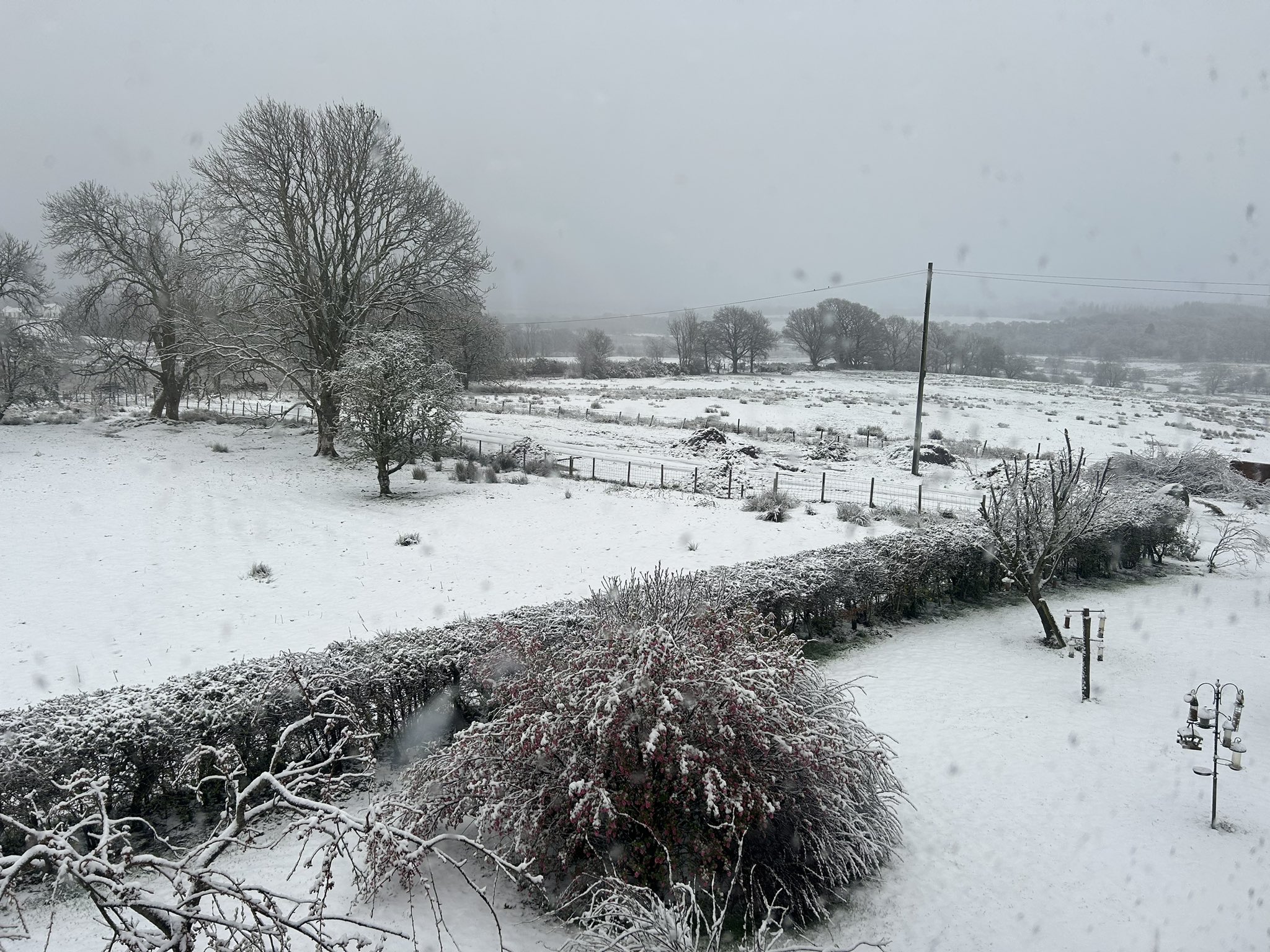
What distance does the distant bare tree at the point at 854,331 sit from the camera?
8350 cm

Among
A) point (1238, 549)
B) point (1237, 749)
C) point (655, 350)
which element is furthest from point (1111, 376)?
point (1237, 749)

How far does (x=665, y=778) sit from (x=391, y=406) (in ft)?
49.8

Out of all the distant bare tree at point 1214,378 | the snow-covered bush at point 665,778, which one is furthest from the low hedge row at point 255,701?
the distant bare tree at point 1214,378

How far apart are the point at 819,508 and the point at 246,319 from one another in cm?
1924

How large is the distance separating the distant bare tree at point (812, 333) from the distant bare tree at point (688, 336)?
34.9 ft

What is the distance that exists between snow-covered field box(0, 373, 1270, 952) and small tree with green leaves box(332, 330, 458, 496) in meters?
1.29

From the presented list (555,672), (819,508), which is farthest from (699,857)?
(819,508)

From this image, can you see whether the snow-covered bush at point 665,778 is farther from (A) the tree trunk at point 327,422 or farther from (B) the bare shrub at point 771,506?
(A) the tree trunk at point 327,422

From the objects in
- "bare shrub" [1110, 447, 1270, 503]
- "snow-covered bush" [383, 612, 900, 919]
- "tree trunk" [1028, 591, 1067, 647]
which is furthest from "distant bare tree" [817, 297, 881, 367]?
"snow-covered bush" [383, 612, 900, 919]

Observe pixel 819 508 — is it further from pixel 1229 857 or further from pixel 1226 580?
pixel 1229 857

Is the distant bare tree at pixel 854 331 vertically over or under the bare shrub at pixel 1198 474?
over

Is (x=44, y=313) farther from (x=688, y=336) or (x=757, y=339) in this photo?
(x=688, y=336)

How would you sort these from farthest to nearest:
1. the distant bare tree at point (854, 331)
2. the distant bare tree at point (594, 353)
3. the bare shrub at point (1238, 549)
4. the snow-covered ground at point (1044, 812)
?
the distant bare tree at point (854, 331) < the distant bare tree at point (594, 353) < the bare shrub at point (1238, 549) < the snow-covered ground at point (1044, 812)

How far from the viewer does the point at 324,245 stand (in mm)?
24562
